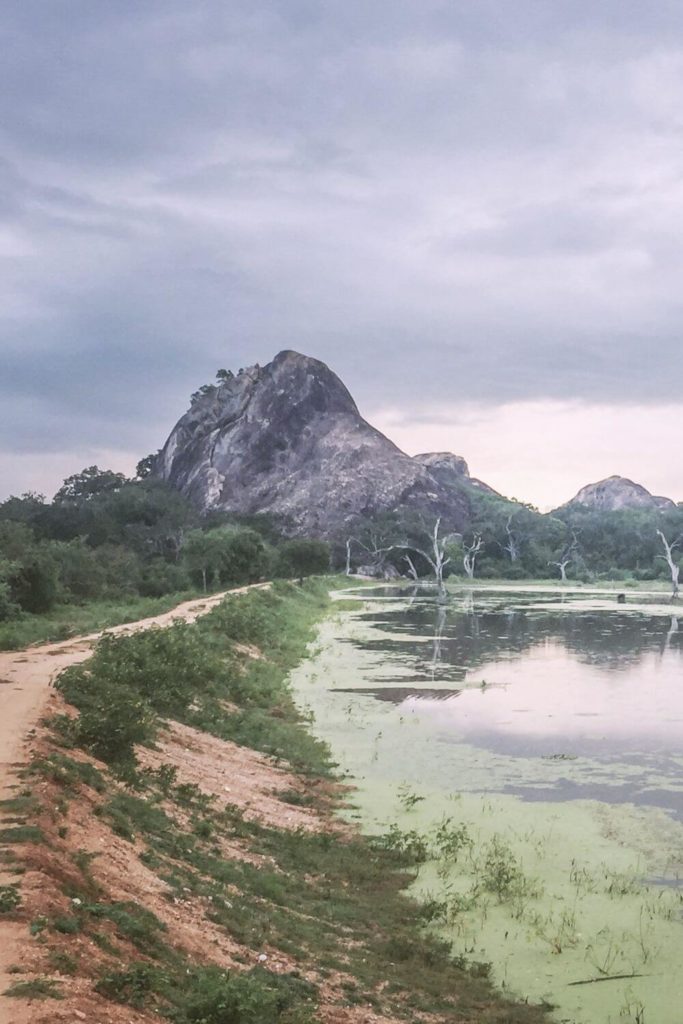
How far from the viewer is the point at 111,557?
51.7m

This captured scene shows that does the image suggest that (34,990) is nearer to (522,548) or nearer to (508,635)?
(508,635)

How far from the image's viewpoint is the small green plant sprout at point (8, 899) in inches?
244

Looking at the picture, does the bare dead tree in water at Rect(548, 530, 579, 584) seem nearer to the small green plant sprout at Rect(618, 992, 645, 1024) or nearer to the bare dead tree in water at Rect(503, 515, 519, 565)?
the bare dead tree in water at Rect(503, 515, 519, 565)

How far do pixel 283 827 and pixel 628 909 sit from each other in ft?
16.9

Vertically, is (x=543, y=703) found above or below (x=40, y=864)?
below

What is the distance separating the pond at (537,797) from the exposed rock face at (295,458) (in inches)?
4173

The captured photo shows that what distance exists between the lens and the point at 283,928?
858 cm

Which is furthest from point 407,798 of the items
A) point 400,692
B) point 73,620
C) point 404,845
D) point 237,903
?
point 73,620

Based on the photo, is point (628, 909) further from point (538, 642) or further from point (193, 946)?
point (538, 642)

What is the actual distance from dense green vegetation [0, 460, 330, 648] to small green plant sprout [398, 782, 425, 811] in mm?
12351

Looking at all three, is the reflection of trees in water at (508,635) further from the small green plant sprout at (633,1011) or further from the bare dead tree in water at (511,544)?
the bare dead tree in water at (511,544)

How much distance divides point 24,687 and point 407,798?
7.09 meters

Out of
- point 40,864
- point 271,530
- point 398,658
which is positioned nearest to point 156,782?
point 40,864

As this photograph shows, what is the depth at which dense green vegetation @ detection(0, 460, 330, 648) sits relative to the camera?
31766 mm
